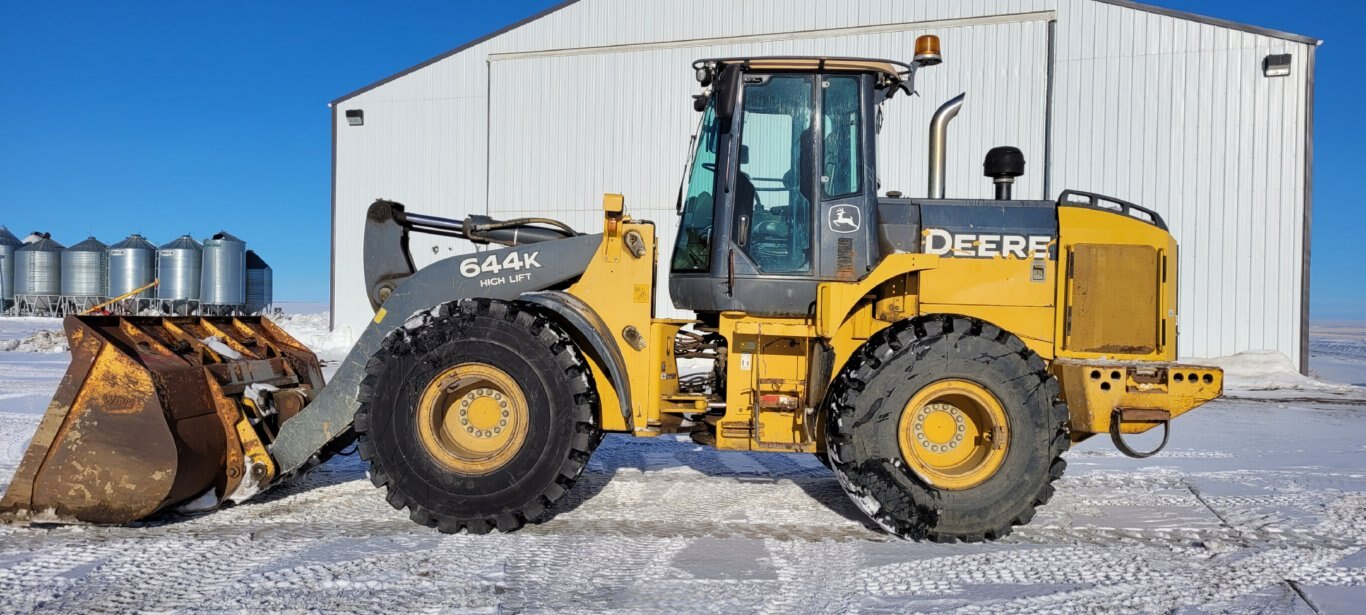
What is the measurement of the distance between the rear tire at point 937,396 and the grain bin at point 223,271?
94.0ft

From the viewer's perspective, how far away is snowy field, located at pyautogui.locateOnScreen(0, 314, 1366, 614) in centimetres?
305

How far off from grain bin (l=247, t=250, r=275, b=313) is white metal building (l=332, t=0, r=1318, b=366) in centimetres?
1499

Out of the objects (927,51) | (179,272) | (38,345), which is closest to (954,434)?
(927,51)

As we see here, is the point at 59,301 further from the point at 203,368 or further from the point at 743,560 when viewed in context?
the point at 743,560

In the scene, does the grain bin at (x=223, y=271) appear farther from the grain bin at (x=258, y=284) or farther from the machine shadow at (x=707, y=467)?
the machine shadow at (x=707, y=467)

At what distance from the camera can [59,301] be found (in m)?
30.7

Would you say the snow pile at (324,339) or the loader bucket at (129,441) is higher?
the loader bucket at (129,441)

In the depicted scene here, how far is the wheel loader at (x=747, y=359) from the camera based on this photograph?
3795 mm

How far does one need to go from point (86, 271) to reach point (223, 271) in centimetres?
744

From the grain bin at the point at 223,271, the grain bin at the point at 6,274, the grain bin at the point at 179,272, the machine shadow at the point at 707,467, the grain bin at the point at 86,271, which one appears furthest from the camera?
the grain bin at the point at 6,274

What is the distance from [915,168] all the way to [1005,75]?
7.15ft

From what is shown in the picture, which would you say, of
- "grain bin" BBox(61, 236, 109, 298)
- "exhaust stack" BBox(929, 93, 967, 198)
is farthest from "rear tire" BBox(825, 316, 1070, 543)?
"grain bin" BBox(61, 236, 109, 298)

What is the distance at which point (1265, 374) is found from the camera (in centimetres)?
1234

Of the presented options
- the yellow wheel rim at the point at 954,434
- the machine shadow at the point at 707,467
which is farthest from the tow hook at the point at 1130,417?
the machine shadow at the point at 707,467
